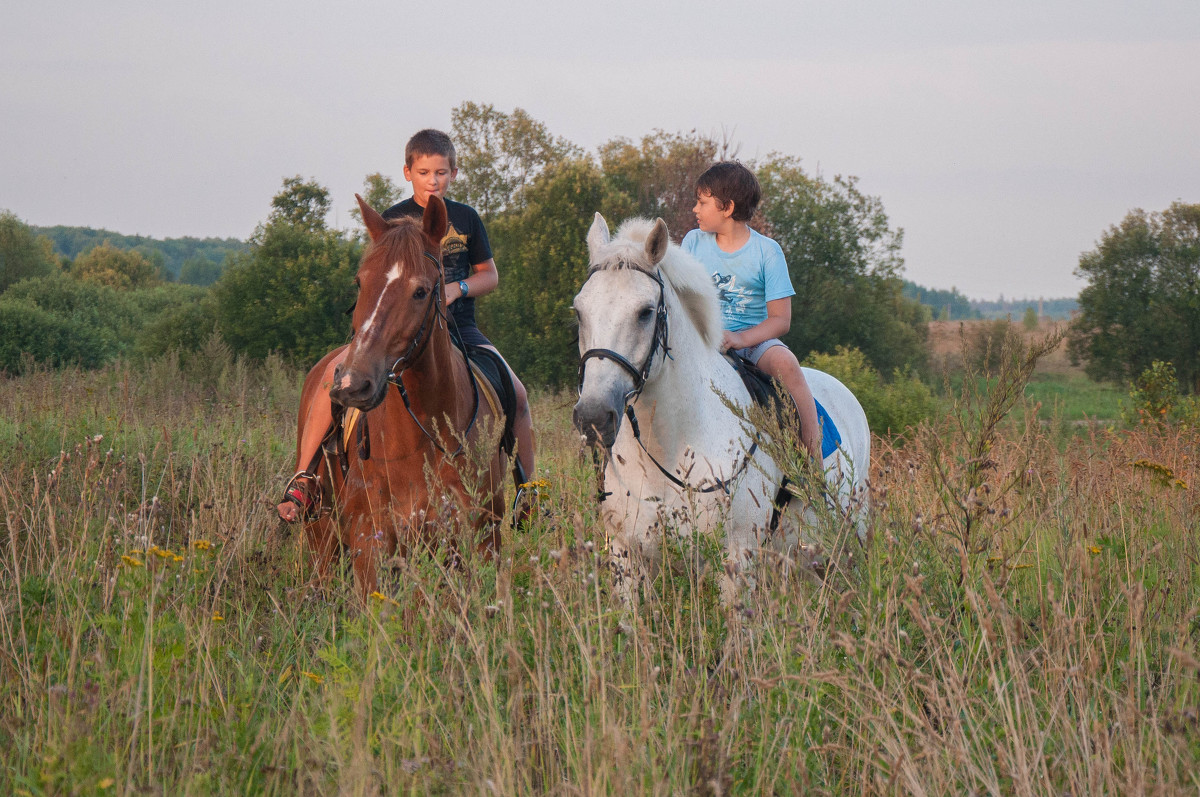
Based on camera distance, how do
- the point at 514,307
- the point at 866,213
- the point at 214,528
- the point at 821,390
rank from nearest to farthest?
the point at 214,528 → the point at 821,390 → the point at 514,307 → the point at 866,213

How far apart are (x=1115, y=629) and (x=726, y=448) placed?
179 cm

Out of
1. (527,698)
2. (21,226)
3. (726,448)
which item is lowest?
(527,698)

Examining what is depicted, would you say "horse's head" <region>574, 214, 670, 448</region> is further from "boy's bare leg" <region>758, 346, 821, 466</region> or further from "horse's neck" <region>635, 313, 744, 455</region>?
"boy's bare leg" <region>758, 346, 821, 466</region>

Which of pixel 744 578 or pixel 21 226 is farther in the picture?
pixel 21 226

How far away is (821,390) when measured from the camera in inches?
221

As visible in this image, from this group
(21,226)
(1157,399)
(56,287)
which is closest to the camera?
(1157,399)

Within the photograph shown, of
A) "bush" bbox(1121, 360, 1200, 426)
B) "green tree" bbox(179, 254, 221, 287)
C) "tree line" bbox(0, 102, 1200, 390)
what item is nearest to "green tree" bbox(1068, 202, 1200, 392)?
"tree line" bbox(0, 102, 1200, 390)

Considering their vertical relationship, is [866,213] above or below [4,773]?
above

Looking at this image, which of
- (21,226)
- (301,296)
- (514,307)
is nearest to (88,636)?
(301,296)

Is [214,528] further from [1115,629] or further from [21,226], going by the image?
[21,226]

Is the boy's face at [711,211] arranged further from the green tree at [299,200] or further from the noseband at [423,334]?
the green tree at [299,200]

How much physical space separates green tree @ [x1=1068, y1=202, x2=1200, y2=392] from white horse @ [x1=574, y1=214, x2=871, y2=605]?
1960 inches

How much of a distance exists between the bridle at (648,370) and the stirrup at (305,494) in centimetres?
161

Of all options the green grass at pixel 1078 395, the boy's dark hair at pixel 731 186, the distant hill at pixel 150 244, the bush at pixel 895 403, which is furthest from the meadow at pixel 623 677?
the distant hill at pixel 150 244
